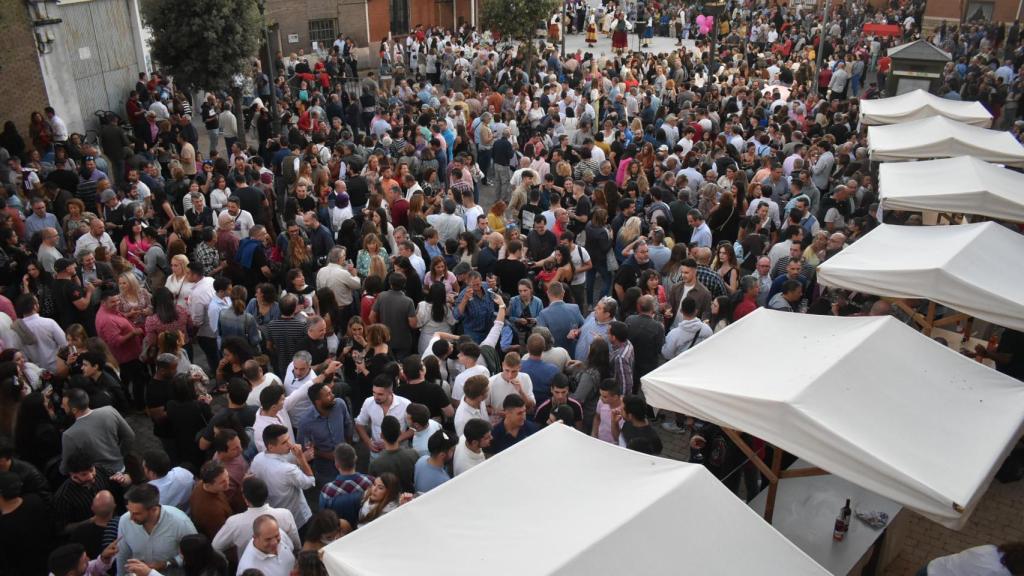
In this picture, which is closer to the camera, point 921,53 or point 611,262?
point 611,262

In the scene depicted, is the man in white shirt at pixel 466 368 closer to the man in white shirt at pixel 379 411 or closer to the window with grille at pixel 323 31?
the man in white shirt at pixel 379 411

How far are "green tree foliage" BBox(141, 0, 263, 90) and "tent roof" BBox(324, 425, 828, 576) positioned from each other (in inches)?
536

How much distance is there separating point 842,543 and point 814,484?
0.68m

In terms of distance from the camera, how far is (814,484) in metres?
6.34

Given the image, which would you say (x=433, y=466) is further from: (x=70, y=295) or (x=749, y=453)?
(x=70, y=295)

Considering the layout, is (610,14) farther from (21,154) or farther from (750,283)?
(750,283)

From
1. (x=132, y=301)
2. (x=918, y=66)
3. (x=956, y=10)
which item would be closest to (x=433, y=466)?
(x=132, y=301)

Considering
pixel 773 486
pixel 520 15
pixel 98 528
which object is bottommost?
pixel 773 486

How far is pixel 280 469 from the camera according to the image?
5430 millimetres

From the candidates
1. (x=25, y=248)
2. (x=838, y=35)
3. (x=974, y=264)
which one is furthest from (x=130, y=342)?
(x=838, y=35)

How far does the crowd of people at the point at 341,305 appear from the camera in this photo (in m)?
5.43

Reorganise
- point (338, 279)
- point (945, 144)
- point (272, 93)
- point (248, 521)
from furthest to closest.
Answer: point (272, 93), point (945, 144), point (338, 279), point (248, 521)

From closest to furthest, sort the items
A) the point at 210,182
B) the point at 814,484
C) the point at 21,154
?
the point at 814,484 < the point at 210,182 < the point at 21,154

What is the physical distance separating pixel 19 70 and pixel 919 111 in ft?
53.5
